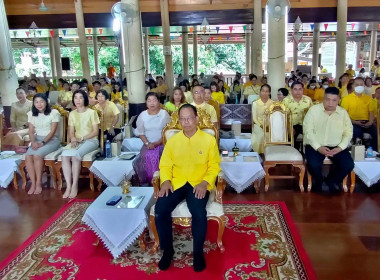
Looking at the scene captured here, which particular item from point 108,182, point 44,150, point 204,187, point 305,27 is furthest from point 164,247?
point 305,27

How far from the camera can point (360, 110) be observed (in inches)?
229

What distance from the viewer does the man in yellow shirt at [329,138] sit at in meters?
4.48

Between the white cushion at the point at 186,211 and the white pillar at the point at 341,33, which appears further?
the white pillar at the point at 341,33

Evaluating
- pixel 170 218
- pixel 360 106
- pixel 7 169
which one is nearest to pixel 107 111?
pixel 7 169

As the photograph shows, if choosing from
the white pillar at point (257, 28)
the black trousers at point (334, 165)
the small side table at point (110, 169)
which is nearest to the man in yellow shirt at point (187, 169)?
the small side table at point (110, 169)

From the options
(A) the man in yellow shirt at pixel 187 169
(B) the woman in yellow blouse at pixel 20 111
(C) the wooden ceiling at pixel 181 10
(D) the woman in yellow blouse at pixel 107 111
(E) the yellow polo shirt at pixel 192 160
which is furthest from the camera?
(C) the wooden ceiling at pixel 181 10

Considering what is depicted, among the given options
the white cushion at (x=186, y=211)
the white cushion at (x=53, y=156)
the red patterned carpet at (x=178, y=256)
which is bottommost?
the red patterned carpet at (x=178, y=256)

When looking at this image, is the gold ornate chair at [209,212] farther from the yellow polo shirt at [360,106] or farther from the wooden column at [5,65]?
the wooden column at [5,65]

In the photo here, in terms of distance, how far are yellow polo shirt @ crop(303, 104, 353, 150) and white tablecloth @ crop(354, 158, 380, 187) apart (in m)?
0.31

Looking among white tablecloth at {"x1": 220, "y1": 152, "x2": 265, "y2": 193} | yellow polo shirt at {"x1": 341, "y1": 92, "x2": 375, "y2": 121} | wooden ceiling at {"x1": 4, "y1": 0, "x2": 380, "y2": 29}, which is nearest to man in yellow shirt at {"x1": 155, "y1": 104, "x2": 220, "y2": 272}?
white tablecloth at {"x1": 220, "y1": 152, "x2": 265, "y2": 193}

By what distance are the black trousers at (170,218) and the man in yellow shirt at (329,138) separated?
6.92ft

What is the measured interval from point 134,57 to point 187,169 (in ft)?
15.3

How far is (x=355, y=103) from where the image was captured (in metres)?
5.82

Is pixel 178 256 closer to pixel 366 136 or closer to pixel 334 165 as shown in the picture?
pixel 334 165
